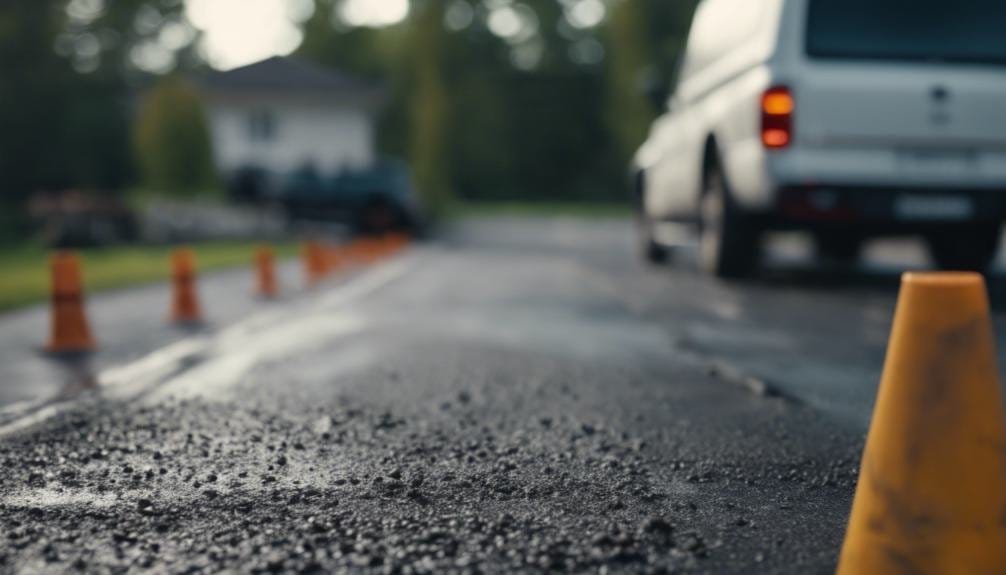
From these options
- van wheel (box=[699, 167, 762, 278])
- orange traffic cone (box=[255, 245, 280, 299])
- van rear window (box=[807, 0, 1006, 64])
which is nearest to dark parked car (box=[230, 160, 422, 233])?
orange traffic cone (box=[255, 245, 280, 299])

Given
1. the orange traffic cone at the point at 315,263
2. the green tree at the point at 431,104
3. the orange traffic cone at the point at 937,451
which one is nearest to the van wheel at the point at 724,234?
the orange traffic cone at the point at 315,263

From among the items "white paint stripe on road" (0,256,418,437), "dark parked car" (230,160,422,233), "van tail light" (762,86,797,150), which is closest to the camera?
"white paint stripe on road" (0,256,418,437)

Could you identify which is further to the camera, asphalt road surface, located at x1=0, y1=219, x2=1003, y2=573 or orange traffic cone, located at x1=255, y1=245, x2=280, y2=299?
orange traffic cone, located at x1=255, y1=245, x2=280, y2=299

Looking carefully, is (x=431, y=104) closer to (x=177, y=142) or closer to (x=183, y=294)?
(x=177, y=142)

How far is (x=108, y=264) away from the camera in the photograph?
58.4 feet

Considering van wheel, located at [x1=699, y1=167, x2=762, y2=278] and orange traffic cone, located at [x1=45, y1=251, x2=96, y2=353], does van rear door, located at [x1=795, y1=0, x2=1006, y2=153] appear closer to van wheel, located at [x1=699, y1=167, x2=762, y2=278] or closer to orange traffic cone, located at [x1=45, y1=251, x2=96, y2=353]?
van wheel, located at [x1=699, y1=167, x2=762, y2=278]

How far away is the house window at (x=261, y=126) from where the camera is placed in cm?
4225

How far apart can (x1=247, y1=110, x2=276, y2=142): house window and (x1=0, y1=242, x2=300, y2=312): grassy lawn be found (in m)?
17.9

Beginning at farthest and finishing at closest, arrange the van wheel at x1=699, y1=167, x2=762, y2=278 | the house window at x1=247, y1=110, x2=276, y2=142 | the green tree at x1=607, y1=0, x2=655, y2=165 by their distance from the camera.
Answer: the green tree at x1=607, y1=0, x2=655, y2=165 → the house window at x1=247, y1=110, x2=276, y2=142 → the van wheel at x1=699, y1=167, x2=762, y2=278

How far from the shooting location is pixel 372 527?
10.0ft

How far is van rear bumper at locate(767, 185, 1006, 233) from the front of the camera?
8.70m

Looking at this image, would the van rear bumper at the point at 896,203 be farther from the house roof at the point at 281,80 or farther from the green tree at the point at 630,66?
the green tree at the point at 630,66

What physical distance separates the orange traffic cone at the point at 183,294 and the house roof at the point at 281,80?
1323 inches

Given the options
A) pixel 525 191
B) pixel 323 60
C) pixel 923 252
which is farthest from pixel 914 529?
pixel 323 60
